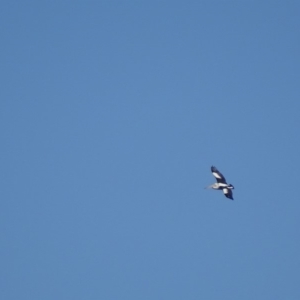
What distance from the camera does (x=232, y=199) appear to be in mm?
157375

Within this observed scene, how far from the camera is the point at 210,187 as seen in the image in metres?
159

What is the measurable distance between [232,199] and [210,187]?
2.50 m

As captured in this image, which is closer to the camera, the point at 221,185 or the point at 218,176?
the point at 221,185

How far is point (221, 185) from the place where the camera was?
15788cm

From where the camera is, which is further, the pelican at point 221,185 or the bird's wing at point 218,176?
the bird's wing at point 218,176

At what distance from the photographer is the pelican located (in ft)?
517

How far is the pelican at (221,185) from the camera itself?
157625mm

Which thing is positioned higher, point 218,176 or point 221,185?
point 218,176

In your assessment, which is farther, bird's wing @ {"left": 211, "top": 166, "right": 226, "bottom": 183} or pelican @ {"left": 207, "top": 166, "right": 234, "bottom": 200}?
bird's wing @ {"left": 211, "top": 166, "right": 226, "bottom": 183}
